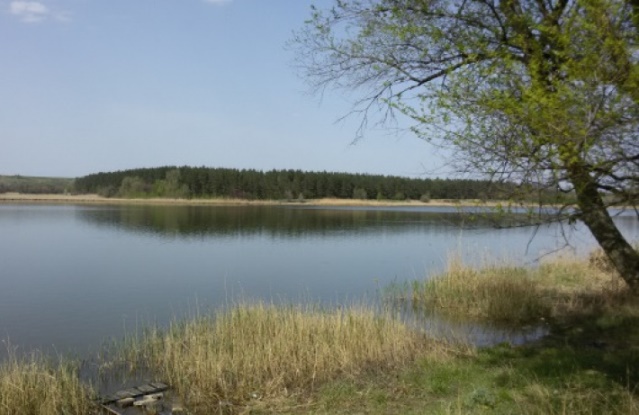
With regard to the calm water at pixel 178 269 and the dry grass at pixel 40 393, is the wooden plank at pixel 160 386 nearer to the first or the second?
the dry grass at pixel 40 393

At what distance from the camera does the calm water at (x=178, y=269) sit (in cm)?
1240

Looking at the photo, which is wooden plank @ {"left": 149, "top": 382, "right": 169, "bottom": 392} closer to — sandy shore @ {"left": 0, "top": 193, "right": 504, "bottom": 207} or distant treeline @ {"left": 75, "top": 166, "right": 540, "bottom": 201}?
distant treeline @ {"left": 75, "top": 166, "right": 540, "bottom": 201}

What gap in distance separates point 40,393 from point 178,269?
1403 centimetres

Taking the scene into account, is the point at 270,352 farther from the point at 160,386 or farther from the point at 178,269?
the point at 178,269

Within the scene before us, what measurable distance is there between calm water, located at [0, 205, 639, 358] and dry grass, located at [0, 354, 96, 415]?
3.00 meters

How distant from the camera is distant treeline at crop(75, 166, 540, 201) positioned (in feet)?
331

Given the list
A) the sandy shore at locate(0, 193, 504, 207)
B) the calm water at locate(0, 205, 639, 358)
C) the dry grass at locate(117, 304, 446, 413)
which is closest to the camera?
the dry grass at locate(117, 304, 446, 413)

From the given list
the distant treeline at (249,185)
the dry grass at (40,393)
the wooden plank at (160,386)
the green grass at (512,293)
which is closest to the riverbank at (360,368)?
the dry grass at (40,393)

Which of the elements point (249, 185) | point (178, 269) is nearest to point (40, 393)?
point (178, 269)

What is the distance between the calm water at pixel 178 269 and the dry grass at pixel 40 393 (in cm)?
300

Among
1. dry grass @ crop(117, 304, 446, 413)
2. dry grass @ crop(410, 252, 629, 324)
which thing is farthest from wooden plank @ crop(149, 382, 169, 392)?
dry grass @ crop(410, 252, 629, 324)

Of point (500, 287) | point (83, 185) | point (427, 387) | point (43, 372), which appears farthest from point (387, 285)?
point (83, 185)

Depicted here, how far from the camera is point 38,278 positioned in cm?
1816

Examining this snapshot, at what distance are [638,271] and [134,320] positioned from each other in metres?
10.3
